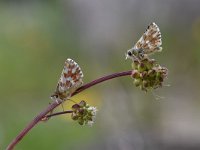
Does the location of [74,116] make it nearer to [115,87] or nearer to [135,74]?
[135,74]

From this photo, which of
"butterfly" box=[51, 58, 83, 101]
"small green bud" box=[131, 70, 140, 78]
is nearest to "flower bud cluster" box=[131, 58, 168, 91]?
"small green bud" box=[131, 70, 140, 78]

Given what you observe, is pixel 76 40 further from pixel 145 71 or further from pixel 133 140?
pixel 145 71

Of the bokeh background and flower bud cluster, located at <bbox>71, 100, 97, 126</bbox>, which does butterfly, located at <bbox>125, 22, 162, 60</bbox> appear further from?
the bokeh background

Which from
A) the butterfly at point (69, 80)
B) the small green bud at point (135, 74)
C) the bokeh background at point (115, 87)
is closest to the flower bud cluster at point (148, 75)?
the small green bud at point (135, 74)

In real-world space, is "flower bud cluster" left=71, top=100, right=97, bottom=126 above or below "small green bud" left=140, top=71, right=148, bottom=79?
below

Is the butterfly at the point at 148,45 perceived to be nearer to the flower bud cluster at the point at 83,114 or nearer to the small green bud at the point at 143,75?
the small green bud at the point at 143,75
